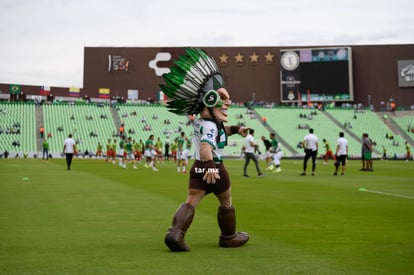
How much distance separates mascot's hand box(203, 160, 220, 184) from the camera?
22.2ft

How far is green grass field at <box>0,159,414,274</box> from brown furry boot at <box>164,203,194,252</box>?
5.1 inches

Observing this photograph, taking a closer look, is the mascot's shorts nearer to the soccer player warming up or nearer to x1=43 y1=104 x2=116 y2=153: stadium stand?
the soccer player warming up

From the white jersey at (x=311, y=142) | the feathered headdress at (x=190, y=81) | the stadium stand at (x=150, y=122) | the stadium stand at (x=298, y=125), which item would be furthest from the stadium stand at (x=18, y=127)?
the feathered headdress at (x=190, y=81)

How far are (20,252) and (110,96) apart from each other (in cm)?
7323

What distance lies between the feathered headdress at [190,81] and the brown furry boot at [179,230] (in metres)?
1.35

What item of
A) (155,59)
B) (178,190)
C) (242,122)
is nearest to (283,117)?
(242,122)

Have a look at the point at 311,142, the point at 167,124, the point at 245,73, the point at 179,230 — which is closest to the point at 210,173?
the point at 179,230

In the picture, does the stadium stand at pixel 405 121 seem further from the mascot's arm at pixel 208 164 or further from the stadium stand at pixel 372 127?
the mascot's arm at pixel 208 164

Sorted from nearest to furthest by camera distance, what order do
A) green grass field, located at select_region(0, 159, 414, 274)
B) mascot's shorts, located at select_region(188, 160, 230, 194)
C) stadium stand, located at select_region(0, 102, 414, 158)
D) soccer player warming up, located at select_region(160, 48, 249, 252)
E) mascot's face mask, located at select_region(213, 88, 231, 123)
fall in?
green grass field, located at select_region(0, 159, 414, 274), soccer player warming up, located at select_region(160, 48, 249, 252), mascot's shorts, located at select_region(188, 160, 230, 194), mascot's face mask, located at select_region(213, 88, 231, 123), stadium stand, located at select_region(0, 102, 414, 158)

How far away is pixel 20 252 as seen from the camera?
20.9 ft

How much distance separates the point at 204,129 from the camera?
700 centimetres

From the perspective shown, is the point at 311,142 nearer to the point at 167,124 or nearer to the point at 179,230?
the point at 179,230

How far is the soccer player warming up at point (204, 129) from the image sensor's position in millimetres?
6902

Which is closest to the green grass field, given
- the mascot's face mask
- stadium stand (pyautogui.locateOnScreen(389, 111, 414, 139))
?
the mascot's face mask
